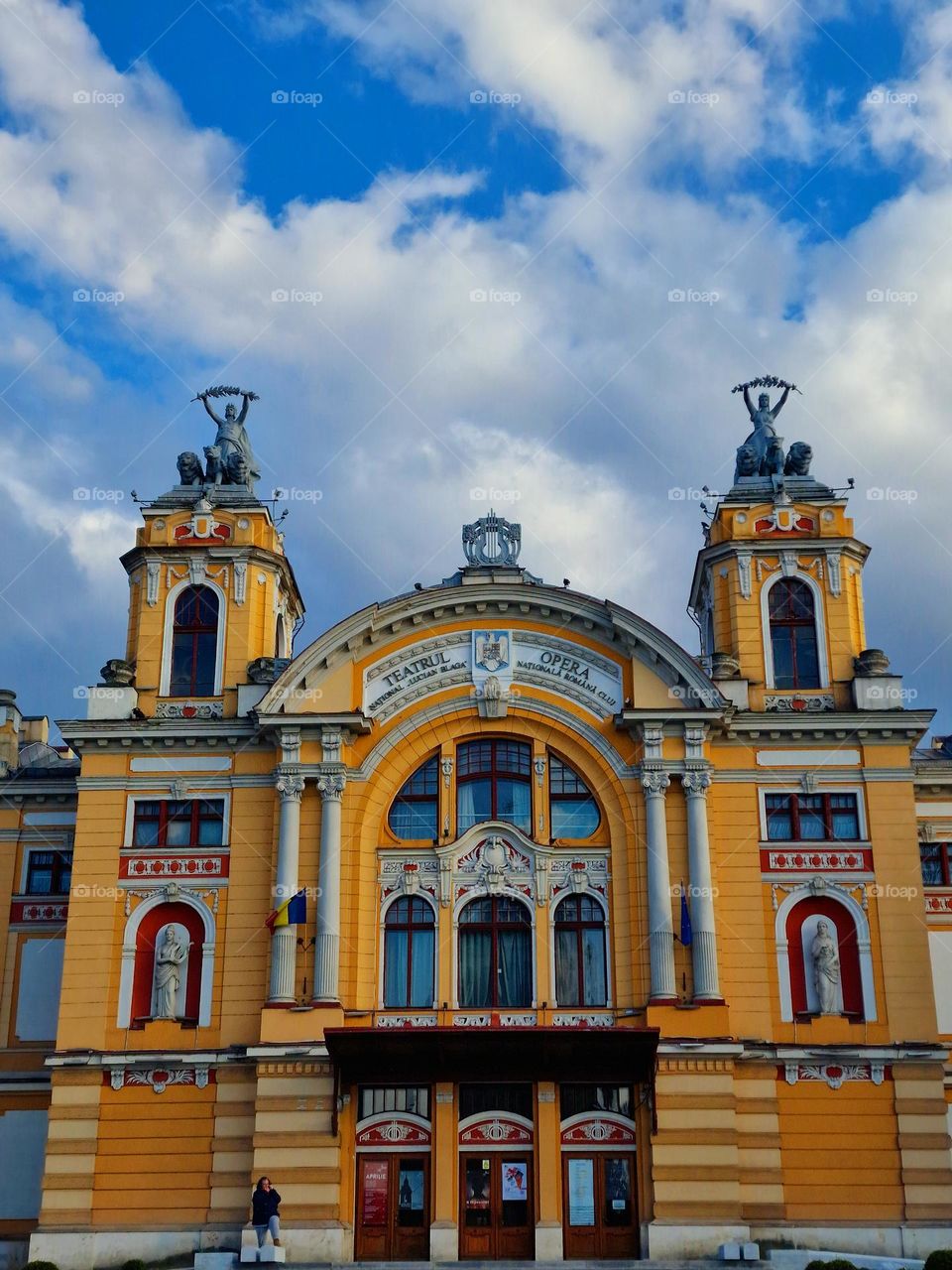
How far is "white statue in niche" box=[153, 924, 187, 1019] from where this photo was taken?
3500 centimetres

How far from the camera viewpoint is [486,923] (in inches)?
1403

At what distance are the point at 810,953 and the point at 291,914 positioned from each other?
11966 millimetres

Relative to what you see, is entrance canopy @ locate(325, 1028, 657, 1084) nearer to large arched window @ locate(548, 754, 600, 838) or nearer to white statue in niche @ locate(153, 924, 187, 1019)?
white statue in niche @ locate(153, 924, 187, 1019)

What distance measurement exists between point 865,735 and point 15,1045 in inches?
876

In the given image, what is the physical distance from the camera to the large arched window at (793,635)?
126 feet

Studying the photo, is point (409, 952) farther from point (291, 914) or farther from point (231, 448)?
point (231, 448)

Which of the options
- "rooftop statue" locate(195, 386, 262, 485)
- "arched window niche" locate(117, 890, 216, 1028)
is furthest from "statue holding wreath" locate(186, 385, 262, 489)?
"arched window niche" locate(117, 890, 216, 1028)

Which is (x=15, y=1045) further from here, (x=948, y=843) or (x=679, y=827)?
(x=948, y=843)

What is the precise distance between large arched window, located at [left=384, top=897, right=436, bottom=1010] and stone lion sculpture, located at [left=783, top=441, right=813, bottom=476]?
15488 mm

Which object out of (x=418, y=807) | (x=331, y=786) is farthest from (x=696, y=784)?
(x=331, y=786)

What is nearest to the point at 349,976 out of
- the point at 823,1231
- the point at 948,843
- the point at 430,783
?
the point at 430,783

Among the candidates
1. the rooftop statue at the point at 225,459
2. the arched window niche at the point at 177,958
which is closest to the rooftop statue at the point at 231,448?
the rooftop statue at the point at 225,459

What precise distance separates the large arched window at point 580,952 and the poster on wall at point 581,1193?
3.52 m

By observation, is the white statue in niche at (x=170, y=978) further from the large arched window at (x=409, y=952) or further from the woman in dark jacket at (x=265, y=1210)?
the woman in dark jacket at (x=265, y=1210)
